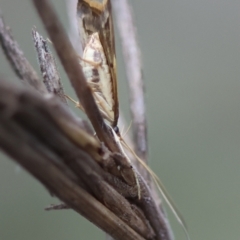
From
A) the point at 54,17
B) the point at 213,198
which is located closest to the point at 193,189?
the point at 213,198

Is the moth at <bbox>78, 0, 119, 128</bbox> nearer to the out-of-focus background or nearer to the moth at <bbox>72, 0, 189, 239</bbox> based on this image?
the moth at <bbox>72, 0, 189, 239</bbox>

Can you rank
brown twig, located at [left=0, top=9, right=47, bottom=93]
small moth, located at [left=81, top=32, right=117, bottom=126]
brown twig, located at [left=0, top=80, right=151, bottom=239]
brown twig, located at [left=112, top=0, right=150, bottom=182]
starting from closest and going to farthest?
brown twig, located at [left=0, top=80, right=151, bottom=239] < brown twig, located at [left=0, top=9, right=47, bottom=93] < small moth, located at [left=81, top=32, right=117, bottom=126] < brown twig, located at [left=112, top=0, right=150, bottom=182]

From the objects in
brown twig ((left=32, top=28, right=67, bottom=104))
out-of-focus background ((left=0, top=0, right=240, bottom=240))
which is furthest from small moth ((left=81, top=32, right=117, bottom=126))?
out-of-focus background ((left=0, top=0, right=240, bottom=240))

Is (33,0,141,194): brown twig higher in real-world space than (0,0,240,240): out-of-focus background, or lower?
higher

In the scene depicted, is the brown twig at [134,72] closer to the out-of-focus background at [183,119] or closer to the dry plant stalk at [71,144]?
the dry plant stalk at [71,144]

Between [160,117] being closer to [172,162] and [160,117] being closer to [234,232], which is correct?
[172,162]

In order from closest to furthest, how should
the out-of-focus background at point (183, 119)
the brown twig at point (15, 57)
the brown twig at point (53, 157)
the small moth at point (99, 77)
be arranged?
the brown twig at point (53, 157)
the brown twig at point (15, 57)
the small moth at point (99, 77)
the out-of-focus background at point (183, 119)

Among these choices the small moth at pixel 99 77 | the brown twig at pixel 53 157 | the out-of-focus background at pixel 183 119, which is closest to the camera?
the brown twig at pixel 53 157

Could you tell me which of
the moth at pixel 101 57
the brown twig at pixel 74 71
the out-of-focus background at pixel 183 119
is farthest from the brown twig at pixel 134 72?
the out-of-focus background at pixel 183 119
